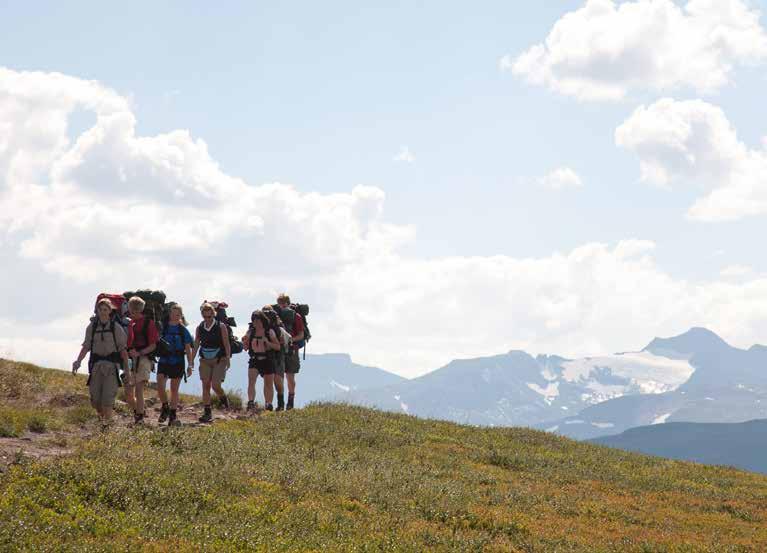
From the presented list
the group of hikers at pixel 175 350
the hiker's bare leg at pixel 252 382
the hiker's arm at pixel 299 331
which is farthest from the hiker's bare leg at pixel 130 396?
the hiker's arm at pixel 299 331

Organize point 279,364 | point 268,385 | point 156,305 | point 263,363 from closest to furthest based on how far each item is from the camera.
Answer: point 156,305, point 263,363, point 279,364, point 268,385

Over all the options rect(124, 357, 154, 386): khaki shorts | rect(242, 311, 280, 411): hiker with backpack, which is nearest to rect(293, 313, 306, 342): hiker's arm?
rect(242, 311, 280, 411): hiker with backpack

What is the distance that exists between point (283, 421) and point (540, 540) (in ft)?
33.9

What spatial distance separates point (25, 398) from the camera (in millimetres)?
23469

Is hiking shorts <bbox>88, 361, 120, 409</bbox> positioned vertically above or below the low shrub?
above

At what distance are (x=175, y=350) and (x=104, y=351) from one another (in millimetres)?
2203

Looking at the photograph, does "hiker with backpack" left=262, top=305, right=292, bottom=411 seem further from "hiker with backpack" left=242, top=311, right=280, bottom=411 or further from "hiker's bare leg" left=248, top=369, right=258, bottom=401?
"hiker's bare leg" left=248, top=369, right=258, bottom=401

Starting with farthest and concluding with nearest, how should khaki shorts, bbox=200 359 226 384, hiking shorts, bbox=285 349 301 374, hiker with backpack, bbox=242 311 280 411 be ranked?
hiking shorts, bbox=285 349 301 374
hiker with backpack, bbox=242 311 280 411
khaki shorts, bbox=200 359 226 384

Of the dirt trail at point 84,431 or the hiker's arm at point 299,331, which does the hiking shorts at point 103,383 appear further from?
the hiker's arm at point 299,331

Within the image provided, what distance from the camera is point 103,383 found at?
19.9 metres

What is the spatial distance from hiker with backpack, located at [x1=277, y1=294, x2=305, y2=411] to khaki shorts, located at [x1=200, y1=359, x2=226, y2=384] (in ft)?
9.13

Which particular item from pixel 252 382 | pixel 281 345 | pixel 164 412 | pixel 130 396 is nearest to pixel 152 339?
pixel 130 396

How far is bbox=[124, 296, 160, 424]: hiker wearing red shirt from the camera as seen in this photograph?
2130 centimetres

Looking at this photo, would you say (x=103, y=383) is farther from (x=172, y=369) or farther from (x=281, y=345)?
(x=281, y=345)
